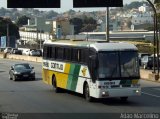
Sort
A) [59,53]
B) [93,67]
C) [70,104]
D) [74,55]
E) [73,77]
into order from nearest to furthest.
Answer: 1. [70,104]
2. [93,67]
3. [73,77]
4. [74,55]
5. [59,53]

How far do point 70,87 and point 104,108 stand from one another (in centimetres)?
542

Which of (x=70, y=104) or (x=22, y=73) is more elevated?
(x=70, y=104)

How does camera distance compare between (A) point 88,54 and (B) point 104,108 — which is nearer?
(B) point 104,108

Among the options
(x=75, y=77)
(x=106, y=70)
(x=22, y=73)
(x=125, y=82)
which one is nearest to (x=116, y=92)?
(x=125, y=82)

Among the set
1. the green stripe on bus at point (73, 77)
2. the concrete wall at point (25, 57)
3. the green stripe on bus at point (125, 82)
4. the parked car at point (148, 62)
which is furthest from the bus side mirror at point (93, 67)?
the concrete wall at point (25, 57)

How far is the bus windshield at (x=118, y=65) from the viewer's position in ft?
72.1

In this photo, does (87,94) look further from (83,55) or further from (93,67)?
(83,55)

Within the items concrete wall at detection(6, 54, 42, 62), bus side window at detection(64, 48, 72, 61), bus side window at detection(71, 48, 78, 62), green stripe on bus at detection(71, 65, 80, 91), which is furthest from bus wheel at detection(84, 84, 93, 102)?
concrete wall at detection(6, 54, 42, 62)

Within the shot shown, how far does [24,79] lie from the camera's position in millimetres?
41250

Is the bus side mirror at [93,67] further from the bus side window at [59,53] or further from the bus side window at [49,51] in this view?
the bus side window at [49,51]

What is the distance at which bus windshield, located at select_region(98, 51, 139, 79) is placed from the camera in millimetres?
21984

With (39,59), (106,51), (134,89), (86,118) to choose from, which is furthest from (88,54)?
(39,59)

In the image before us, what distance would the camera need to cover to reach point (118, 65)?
72.5ft

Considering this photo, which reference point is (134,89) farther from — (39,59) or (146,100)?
(39,59)
